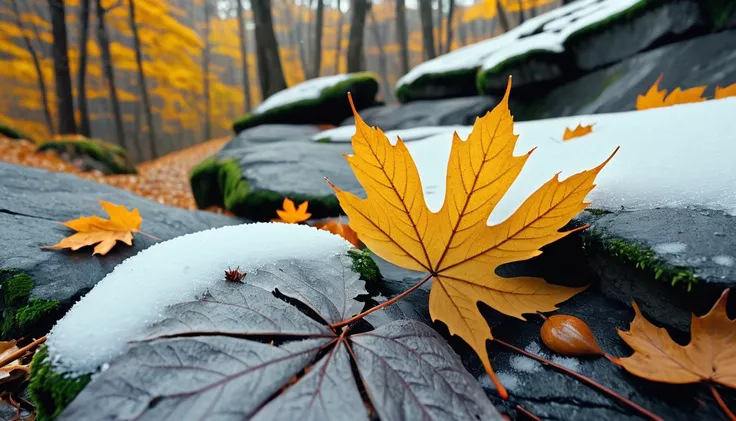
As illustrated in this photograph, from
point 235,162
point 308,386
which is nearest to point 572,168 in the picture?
point 308,386

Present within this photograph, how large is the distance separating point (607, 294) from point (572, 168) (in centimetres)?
50

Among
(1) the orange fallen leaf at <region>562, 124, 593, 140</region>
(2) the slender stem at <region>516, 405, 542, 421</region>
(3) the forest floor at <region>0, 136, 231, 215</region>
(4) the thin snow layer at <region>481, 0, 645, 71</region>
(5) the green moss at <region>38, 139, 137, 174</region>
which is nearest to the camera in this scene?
(2) the slender stem at <region>516, 405, 542, 421</region>

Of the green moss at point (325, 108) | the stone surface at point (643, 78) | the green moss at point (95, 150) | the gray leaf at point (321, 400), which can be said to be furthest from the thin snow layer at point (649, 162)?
the green moss at point (95, 150)

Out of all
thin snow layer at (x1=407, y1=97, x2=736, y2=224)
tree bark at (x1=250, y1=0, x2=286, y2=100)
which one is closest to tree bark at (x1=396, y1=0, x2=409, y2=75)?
tree bark at (x1=250, y1=0, x2=286, y2=100)

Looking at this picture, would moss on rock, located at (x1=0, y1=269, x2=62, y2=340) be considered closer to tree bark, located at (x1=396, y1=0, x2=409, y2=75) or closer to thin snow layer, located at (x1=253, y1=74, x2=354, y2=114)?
thin snow layer, located at (x1=253, y1=74, x2=354, y2=114)

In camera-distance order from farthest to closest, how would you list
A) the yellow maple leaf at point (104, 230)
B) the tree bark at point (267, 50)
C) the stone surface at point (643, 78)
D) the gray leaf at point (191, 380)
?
the tree bark at point (267, 50) → the stone surface at point (643, 78) → the yellow maple leaf at point (104, 230) → the gray leaf at point (191, 380)

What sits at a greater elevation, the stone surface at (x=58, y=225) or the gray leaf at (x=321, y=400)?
the stone surface at (x=58, y=225)

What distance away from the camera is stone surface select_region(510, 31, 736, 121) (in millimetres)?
2674

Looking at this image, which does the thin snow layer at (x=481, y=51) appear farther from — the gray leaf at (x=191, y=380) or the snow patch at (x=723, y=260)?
the gray leaf at (x=191, y=380)

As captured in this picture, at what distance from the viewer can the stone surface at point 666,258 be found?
61 cm

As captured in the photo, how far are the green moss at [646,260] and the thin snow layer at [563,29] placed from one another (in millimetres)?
3815

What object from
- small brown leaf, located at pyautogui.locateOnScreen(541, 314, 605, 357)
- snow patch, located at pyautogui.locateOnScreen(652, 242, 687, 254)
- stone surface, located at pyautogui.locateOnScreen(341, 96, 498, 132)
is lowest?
small brown leaf, located at pyautogui.locateOnScreen(541, 314, 605, 357)

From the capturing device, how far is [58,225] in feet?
4.09

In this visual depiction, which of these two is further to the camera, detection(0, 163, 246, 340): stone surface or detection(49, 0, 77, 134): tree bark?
detection(49, 0, 77, 134): tree bark
